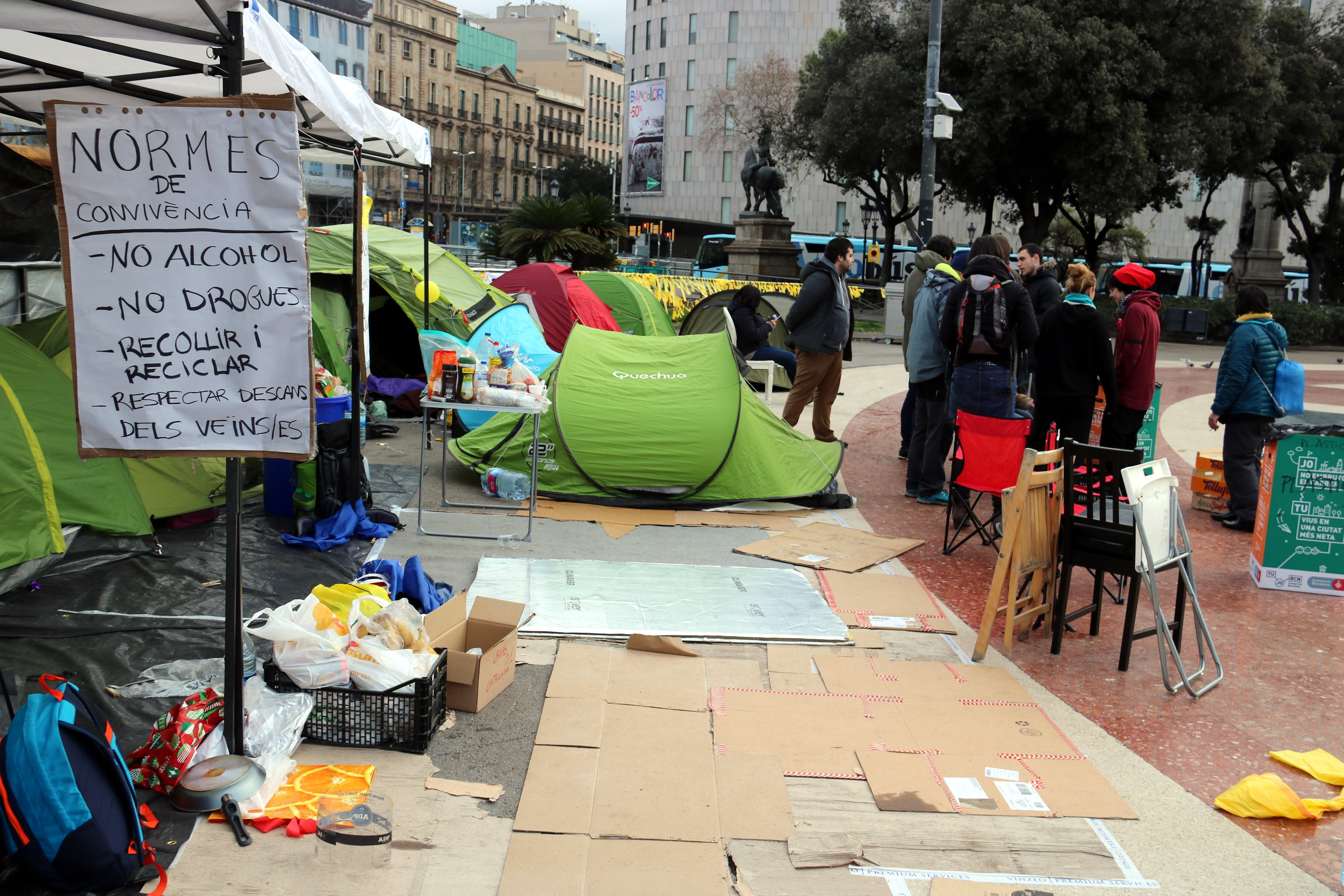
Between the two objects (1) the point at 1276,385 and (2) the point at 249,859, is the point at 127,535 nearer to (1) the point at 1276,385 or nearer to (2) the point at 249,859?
(2) the point at 249,859

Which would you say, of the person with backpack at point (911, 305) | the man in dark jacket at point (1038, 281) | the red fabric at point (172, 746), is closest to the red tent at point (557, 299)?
the person with backpack at point (911, 305)

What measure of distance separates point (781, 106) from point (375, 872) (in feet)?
170

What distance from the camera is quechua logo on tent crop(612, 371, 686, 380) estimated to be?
7.25 m

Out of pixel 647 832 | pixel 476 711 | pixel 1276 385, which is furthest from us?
pixel 1276 385

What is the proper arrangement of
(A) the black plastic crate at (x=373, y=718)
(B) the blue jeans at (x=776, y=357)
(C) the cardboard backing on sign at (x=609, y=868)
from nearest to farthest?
(C) the cardboard backing on sign at (x=609, y=868) < (A) the black plastic crate at (x=373, y=718) < (B) the blue jeans at (x=776, y=357)

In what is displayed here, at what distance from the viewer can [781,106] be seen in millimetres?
51125

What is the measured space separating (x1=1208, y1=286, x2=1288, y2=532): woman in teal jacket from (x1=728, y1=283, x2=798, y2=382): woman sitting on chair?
446 cm

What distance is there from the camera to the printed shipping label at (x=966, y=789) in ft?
11.2

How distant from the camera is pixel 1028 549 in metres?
4.63

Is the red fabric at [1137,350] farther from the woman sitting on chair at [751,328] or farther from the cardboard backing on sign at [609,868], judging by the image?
the cardboard backing on sign at [609,868]

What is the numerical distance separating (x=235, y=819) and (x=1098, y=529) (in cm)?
361

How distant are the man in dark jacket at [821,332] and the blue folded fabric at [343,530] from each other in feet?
11.8

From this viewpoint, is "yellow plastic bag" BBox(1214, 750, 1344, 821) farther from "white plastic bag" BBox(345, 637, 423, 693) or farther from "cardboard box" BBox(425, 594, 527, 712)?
"white plastic bag" BBox(345, 637, 423, 693)

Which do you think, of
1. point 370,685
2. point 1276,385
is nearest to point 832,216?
point 1276,385
